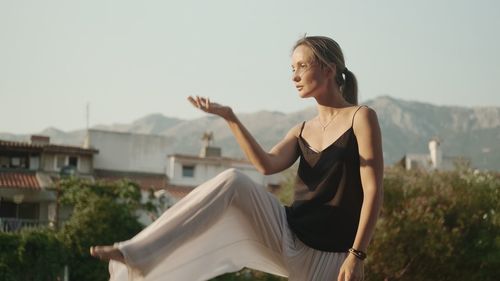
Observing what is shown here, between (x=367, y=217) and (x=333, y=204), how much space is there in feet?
0.83

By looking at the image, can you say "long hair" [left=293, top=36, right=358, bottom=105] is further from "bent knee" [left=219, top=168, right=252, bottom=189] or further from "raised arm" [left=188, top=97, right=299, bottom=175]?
"bent knee" [left=219, top=168, right=252, bottom=189]

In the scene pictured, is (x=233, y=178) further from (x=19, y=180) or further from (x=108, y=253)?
(x=19, y=180)

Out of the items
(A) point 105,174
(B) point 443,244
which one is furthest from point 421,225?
(A) point 105,174

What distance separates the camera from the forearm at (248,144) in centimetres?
433

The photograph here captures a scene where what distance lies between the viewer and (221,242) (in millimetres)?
4211

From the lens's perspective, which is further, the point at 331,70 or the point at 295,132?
the point at 295,132

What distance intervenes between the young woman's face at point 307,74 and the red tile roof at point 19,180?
37729 mm

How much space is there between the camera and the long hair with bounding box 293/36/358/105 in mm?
4465

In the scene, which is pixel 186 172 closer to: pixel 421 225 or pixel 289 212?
pixel 421 225

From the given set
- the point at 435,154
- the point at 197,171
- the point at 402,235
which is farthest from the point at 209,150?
the point at 402,235

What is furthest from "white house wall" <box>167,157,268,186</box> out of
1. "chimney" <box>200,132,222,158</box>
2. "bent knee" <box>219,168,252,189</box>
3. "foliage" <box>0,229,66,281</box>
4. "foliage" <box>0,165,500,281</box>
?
"bent knee" <box>219,168,252,189</box>

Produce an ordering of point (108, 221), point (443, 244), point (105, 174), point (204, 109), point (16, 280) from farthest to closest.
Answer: point (105, 174)
point (108, 221)
point (16, 280)
point (443, 244)
point (204, 109)

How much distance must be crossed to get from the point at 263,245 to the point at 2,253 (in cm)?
2106

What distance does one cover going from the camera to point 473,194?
24.6 metres
